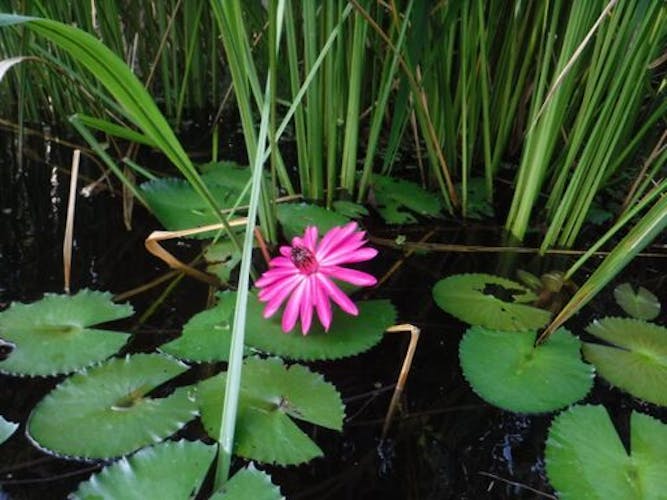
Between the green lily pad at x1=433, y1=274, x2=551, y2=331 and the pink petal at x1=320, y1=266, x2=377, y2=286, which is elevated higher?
the pink petal at x1=320, y1=266, x2=377, y2=286

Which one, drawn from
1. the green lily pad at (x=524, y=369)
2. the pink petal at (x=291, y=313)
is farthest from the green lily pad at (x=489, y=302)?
the pink petal at (x=291, y=313)

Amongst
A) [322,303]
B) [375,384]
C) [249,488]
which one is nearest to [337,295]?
[322,303]

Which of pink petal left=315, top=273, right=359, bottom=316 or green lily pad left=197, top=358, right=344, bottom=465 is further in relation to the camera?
pink petal left=315, top=273, right=359, bottom=316

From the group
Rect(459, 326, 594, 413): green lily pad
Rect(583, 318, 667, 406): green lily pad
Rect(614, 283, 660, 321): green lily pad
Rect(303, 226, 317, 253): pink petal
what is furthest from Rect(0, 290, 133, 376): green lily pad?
Rect(614, 283, 660, 321): green lily pad

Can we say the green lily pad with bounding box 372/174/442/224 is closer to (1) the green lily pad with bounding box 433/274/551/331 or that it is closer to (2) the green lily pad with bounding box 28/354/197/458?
(1) the green lily pad with bounding box 433/274/551/331

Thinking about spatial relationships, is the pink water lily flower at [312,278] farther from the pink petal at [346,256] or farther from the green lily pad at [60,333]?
the green lily pad at [60,333]

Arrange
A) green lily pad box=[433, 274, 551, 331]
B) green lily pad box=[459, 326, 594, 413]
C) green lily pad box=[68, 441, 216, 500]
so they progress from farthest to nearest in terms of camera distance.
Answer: green lily pad box=[433, 274, 551, 331], green lily pad box=[459, 326, 594, 413], green lily pad box=[68, 441, 216, 500]
